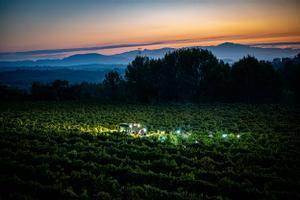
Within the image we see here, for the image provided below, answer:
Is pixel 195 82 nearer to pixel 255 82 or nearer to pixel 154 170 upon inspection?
pixel 255 82

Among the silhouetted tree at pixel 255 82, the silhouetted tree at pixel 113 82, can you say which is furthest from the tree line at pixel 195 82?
the silhouetted tree at pixel 113 82

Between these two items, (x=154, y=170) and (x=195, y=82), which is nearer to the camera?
(x=154, y=170)

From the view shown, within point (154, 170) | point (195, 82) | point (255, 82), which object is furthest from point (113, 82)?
point (154, 170)

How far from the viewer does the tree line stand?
59.7 m

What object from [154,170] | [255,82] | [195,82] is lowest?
[255,82]

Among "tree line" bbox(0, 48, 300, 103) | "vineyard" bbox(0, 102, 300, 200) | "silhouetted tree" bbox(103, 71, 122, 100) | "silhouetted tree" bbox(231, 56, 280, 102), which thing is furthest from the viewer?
"silhouetted tree" bbox(103, 71, 122, 100)

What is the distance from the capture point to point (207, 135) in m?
20.3

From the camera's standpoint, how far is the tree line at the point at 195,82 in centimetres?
5969

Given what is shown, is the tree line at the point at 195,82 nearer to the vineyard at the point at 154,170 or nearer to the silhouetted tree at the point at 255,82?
the silhouetted tree at the point at 255,82

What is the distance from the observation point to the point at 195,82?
6241cm

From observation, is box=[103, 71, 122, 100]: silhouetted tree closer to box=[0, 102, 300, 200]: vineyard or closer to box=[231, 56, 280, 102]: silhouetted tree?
box=[231, 56, 280, 102]: silhouetted tree

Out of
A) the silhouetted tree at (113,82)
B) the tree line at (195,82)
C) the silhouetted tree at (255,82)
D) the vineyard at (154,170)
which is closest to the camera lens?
the vineyard at (154,170)

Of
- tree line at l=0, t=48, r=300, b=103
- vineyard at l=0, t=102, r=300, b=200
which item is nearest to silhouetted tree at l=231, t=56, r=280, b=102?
tree line at l=0, t=48, r=300, b=103

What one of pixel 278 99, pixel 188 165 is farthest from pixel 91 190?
pixel 278 99
